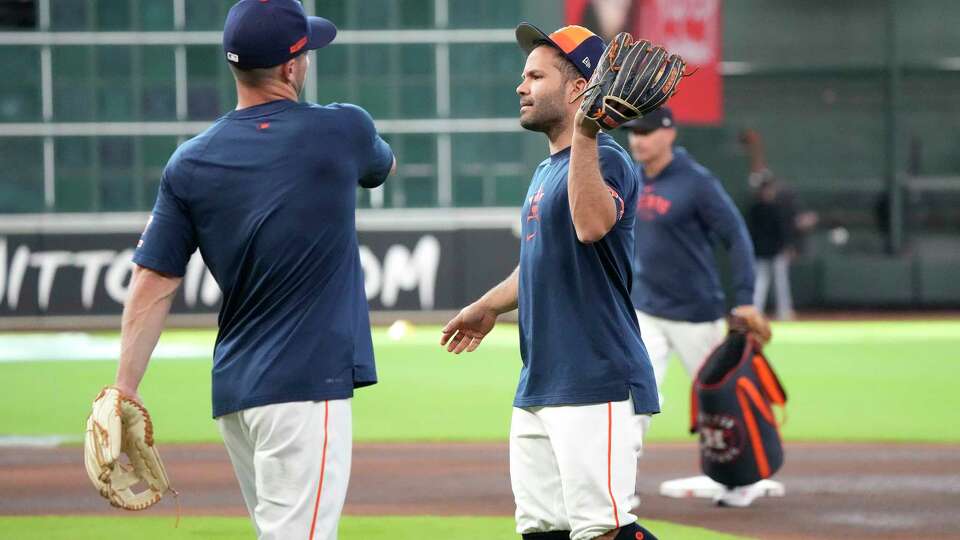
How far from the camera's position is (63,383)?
16969mm

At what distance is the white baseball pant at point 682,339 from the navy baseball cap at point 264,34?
507cm

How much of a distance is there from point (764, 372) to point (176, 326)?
61.0 ft

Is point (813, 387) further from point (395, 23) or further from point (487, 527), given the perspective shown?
point (395, 23)

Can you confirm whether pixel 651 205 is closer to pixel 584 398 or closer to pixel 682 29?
pixel 584 398

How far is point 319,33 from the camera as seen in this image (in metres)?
5.36

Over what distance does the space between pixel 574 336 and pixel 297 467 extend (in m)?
1.09

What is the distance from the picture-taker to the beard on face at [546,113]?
5637 mm

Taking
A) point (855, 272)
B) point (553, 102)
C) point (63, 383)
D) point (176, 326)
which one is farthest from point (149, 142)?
point (553, 102)

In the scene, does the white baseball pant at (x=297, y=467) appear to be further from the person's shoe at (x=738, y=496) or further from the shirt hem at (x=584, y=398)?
the person's shoe at (x=738, y=496)

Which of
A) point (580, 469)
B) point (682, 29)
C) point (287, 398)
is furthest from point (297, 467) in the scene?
point (682, 29)

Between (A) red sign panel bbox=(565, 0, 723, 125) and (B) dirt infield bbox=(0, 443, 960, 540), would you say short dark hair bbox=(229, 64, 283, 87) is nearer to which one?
(B) dirt infield bbox=(0, 443, 960, 540)

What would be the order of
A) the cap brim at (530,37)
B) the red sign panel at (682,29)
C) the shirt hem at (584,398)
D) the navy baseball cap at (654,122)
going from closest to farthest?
the shirt hem at (584,398), the cap brim at (530,37), the navy baseball cap at (654,122), the red sign panel at (682,29)

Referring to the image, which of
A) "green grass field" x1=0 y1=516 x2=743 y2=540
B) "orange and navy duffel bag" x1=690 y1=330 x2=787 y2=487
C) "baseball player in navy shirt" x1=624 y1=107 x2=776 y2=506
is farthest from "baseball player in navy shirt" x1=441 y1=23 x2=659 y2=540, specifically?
"baseball player in navy shirt" x1=624 y1=107 x2=776 y2=506

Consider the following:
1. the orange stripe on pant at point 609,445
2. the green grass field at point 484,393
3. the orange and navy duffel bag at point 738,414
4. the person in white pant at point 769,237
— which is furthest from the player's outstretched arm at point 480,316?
the person in white pant at point 769,237
